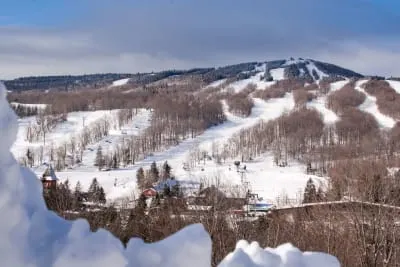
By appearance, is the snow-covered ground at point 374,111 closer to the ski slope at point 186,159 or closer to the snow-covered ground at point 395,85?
the snow-covered ground at point 395,85

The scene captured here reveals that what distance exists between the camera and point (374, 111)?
116m

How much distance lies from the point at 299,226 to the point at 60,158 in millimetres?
64216

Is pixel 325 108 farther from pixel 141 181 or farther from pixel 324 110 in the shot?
pixel 141 181

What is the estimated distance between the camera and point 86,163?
7700 cm

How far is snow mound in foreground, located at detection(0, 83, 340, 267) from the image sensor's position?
188 centimetres

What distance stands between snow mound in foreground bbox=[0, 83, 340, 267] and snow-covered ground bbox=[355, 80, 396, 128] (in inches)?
4088

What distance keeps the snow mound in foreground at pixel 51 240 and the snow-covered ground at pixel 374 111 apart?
4088 inches

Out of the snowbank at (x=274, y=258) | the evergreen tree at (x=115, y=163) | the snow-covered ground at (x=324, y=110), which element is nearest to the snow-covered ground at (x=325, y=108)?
the snow-covered ground at (x=324, y=110)

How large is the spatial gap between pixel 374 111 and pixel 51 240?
119163 mm

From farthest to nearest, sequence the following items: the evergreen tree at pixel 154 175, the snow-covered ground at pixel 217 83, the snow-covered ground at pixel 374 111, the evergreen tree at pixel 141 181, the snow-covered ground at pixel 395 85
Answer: the snow-covered ground at pixel 217 83
the snow-covered ground at pixel 395 85
the snow-covered ground at pixel 374 111
the evergreen tree at pixel 154 175
the evergreen tree at pixel 141 181

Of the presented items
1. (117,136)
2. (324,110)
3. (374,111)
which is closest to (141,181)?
(117,136)

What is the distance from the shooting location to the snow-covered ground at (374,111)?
103625 mm

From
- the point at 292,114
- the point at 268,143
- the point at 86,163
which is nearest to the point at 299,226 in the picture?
the point at 86,163

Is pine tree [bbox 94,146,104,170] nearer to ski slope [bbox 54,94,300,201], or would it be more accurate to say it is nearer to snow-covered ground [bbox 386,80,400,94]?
ski slope [bbox 54,94,300,201]
